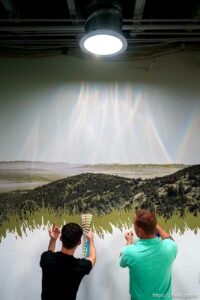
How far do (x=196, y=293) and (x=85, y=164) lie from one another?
1.35 metres

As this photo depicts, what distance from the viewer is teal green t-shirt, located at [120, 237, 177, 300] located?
1.89 meters

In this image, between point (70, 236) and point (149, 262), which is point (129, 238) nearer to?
point (149, 262)

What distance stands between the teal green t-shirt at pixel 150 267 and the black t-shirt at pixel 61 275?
32 centimetres

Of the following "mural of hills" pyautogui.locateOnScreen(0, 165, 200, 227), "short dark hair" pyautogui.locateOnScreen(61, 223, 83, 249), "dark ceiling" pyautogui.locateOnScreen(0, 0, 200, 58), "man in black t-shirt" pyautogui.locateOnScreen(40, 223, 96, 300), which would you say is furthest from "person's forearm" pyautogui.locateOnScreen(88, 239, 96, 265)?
"dark ceiling" pyautogui.locateOnScreen(0, 0, 200, 58)

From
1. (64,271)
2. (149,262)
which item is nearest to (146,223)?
(149,262)

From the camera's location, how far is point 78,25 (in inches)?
88.9

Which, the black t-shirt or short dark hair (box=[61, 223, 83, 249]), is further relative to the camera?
short dark hair (box=[61, 223, 83, 249])

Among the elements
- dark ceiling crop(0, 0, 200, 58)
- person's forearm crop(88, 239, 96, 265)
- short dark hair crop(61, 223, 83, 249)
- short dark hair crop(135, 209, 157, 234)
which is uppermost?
dark ceiling crop(0, 0, 200, 58)

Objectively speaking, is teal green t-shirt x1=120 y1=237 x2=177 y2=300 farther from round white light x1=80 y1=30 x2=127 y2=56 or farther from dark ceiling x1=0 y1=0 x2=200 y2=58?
dark ceiling x1=0 y1=0 x2=200 y2=58

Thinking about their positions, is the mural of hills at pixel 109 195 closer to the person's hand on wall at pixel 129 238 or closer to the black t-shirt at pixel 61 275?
the person's hand on wall at pixel 129 238

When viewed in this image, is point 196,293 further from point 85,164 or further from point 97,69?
point 97,69

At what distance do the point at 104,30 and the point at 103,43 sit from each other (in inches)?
7.5

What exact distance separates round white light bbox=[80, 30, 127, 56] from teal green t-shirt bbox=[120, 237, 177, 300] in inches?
51.7

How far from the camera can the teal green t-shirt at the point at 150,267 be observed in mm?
1894
